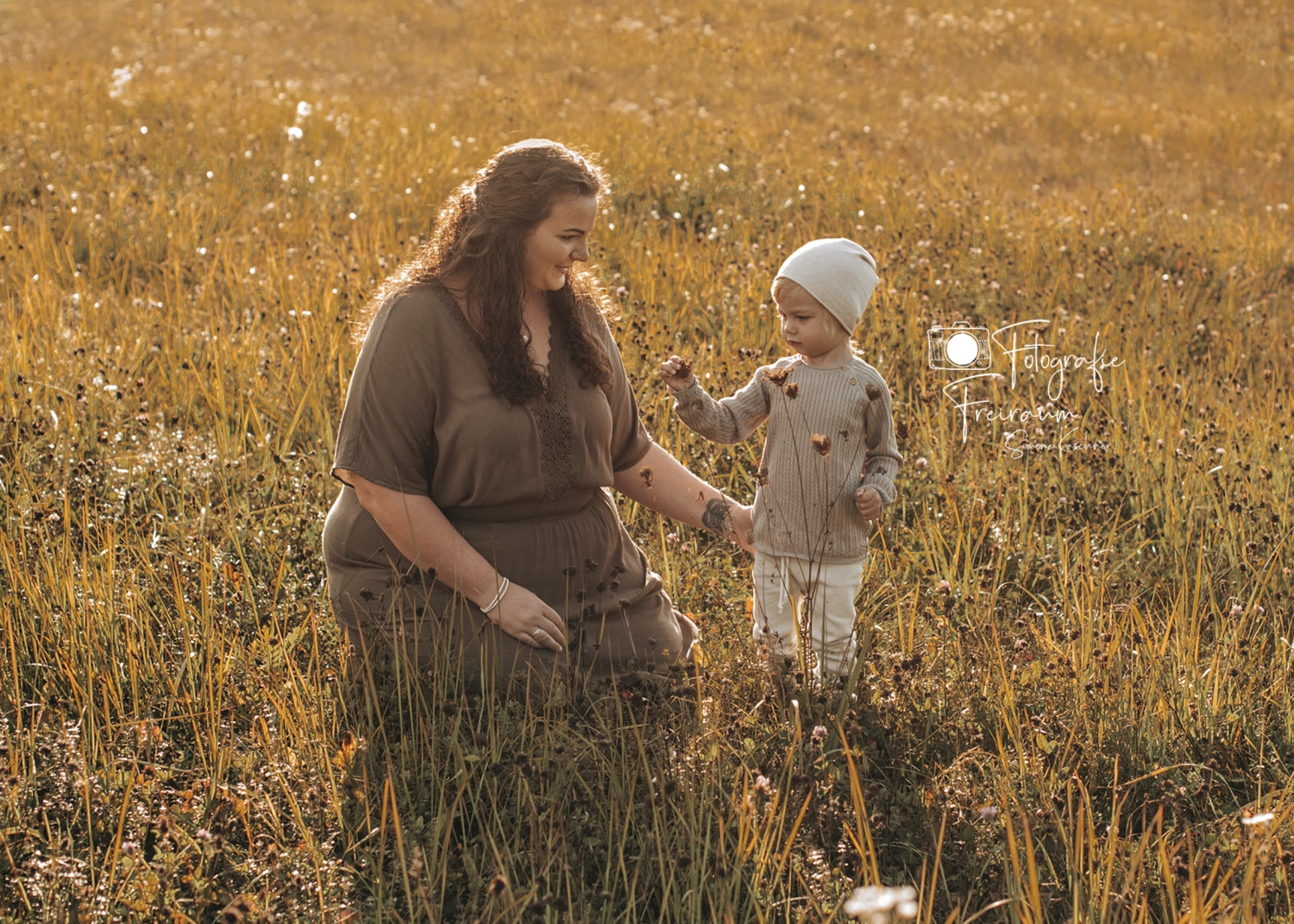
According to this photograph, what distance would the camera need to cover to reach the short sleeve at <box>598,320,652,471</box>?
10.9 ft

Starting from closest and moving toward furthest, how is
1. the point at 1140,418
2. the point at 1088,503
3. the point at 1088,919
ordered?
the point at 1088,919, the point at 1088,503, the point at 1140,418

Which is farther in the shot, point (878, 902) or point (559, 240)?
point (559, 240)

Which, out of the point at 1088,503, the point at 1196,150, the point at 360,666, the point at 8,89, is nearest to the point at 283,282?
the point at 360,666

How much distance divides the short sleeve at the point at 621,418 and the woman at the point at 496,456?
0.04m

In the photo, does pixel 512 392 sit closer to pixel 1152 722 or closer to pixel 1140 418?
pixel 1152 722

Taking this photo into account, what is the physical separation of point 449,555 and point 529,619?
0.28 meters

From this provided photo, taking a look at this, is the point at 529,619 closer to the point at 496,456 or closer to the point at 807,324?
the point at 496,456

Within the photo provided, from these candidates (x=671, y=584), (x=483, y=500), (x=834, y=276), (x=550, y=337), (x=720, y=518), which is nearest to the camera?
(x=834, y=276)

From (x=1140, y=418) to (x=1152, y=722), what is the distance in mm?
2044

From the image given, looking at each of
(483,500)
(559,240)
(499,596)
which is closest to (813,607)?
(499,596)

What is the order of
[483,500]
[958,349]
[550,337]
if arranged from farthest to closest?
[958,349] < [550,337] < [483,500]

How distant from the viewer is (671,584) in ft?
11.7

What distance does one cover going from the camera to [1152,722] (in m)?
2.79

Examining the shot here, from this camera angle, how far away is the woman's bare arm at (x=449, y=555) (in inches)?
113
